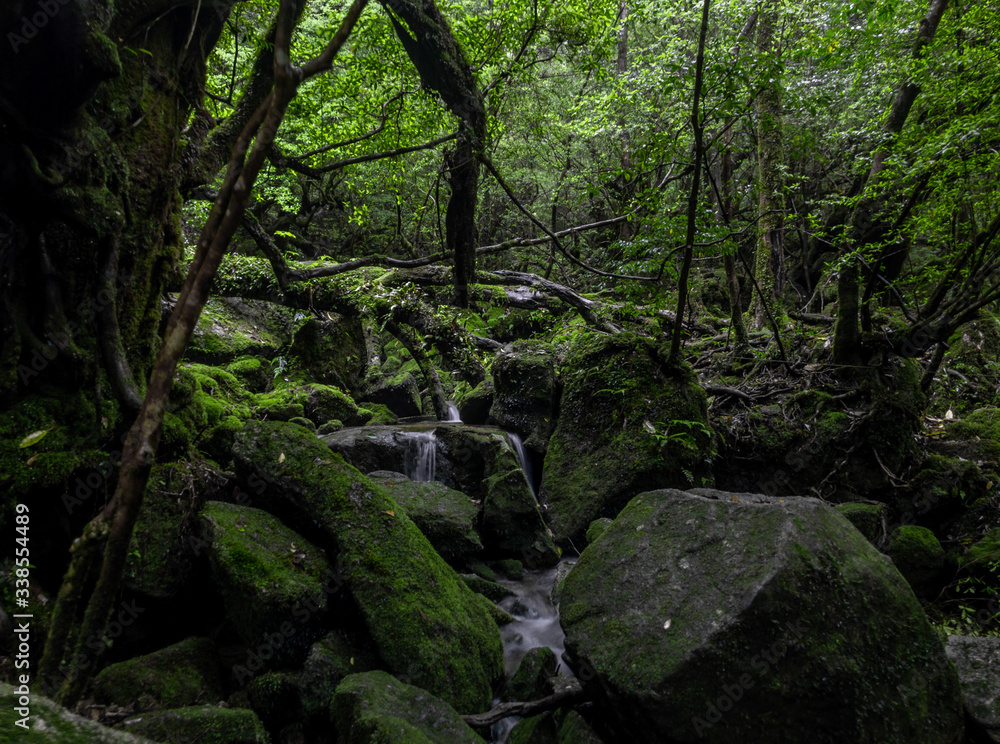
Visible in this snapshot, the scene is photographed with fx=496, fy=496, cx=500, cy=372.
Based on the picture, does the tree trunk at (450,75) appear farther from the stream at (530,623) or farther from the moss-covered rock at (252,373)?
the moss-covered rock at (252,373)

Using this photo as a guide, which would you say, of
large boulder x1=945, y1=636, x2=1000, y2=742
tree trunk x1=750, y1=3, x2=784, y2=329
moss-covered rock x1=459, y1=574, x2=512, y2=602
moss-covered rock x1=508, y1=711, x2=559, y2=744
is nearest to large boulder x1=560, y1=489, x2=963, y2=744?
large boulder x1=945, y1=636, x2=1000, y2=742

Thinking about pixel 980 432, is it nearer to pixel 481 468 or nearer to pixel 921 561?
pixel 921 561

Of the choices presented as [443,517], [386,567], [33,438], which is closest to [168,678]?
[386,567]

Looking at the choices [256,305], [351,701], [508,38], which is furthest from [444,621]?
[256,305]

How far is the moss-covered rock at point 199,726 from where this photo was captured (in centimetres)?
264

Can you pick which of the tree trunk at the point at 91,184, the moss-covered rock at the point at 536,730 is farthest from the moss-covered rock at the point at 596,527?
the tree trunk at the point at 91,184

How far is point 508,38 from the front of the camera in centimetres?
655

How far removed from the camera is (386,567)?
4.11 meters

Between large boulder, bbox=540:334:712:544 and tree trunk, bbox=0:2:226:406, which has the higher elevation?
tree trunk, bbox=0:2:226:406

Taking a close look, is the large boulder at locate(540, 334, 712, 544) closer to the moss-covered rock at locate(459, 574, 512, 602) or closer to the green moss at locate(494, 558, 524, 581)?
the green moss at locate(494, 558, 524, 581)

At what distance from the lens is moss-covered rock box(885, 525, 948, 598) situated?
17.2 ft

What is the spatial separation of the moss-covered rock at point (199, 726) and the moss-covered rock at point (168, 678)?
1.10ft

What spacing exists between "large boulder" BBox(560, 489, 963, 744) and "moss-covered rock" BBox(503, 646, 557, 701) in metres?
0.74

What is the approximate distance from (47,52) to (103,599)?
3.09 m
